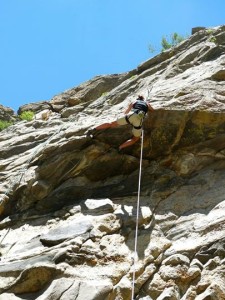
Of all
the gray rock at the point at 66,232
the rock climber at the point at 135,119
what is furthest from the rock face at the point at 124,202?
the rock climber at the point at 135,119

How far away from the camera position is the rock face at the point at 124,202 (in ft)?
31.5

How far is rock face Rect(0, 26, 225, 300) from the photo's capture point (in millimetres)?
9594

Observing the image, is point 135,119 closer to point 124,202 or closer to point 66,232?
point 124,202

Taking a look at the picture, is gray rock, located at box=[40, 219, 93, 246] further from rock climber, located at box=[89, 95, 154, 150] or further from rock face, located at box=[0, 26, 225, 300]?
rock climber, located at box=[89, 95, 154, 150]

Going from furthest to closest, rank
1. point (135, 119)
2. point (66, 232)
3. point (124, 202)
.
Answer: point (135, 119)
point (124, 202)
point (66, 232)

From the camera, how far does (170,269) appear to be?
31.7 feet

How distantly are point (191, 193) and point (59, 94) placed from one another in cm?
1342

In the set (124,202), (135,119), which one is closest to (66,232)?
(124,202)

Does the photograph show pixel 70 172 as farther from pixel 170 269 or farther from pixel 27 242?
pixel 170 269

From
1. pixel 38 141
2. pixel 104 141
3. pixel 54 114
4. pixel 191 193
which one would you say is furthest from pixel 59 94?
pixel 191 193

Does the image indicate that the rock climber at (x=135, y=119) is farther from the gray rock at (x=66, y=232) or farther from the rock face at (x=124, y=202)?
the gray rock at (x=66, y=232)

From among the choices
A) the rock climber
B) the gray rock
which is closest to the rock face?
the gray rock

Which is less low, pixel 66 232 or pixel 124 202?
pixel 124 202

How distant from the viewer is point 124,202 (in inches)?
483
